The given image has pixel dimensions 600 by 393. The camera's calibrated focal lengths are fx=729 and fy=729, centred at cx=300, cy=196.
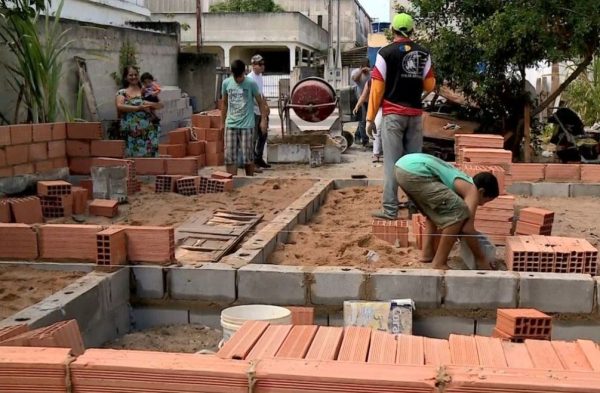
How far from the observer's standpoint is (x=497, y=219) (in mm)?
5859

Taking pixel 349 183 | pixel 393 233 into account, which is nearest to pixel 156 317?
pixel 393 233

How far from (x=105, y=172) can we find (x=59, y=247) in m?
2.50

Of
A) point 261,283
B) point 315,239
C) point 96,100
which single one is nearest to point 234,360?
point 261,283

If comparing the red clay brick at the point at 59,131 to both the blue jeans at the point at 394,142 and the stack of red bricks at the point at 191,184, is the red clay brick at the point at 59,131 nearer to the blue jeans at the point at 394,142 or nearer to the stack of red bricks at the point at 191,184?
the stack of red bricks at the point at 191,184

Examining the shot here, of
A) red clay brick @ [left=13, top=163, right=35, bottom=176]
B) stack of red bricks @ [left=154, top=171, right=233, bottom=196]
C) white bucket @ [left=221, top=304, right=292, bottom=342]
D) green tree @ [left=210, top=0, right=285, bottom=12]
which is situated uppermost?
green tree @ [left=210, top=0, right=285, bottom=12]

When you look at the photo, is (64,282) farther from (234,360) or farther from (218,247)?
(234,360)

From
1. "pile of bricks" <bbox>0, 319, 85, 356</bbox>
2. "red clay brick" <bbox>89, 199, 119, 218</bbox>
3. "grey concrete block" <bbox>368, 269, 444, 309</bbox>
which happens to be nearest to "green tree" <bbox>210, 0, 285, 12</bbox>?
"red clay brick" <bbox>89, 199, 119, 218</bbox>

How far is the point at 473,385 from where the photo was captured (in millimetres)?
2318

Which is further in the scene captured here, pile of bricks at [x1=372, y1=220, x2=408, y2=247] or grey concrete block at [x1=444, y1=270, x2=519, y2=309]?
pile of bricks at [x1=372, y1=220, x2=408, y2=247]

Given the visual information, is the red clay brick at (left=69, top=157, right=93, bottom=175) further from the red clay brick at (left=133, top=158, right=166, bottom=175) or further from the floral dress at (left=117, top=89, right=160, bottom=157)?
the floral dress at (left=117, top=89, right=160, bottom=157)

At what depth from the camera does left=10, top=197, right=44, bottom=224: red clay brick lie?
599cm

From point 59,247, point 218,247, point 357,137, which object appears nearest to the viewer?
point 59,247

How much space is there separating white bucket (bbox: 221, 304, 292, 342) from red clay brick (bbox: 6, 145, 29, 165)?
3758 millimetres

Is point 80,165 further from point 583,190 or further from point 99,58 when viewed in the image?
point 583,190
